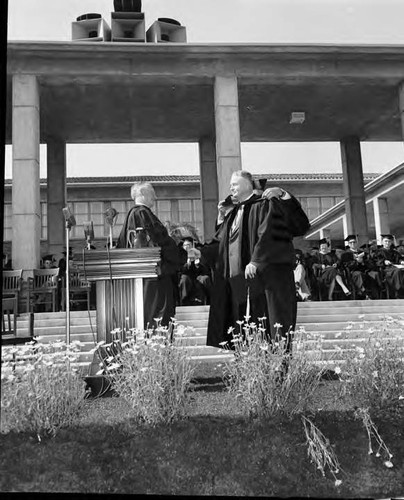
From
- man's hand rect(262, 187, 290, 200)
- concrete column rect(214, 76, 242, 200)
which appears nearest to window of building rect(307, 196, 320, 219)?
concrete column rect(214, 76, 242, 200)

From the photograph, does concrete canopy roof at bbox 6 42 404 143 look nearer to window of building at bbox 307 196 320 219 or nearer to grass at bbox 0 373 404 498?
window of building at bbox 307 196 320 219

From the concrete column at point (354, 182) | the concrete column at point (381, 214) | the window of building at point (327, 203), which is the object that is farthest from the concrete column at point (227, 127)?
the window of building at point (327, 203)

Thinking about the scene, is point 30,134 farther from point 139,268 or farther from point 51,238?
point 139,268

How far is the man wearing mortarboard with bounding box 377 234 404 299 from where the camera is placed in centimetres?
1180

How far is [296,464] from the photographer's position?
3.69 metres

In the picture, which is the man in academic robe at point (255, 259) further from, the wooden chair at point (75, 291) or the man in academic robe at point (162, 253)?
the wooden chair at point (75, 291)

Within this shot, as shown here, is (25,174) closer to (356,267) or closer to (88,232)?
(356,267)

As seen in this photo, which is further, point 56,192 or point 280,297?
point 56,192

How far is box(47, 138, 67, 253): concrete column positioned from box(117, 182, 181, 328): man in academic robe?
37.2 ft

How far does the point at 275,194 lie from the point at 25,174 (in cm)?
875

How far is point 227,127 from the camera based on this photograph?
44.3 ft

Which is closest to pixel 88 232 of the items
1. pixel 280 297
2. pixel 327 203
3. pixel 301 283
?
pixel 280 297

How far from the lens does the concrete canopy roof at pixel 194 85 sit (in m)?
13.3

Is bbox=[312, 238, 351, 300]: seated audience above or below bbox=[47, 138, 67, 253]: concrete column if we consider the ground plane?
below
